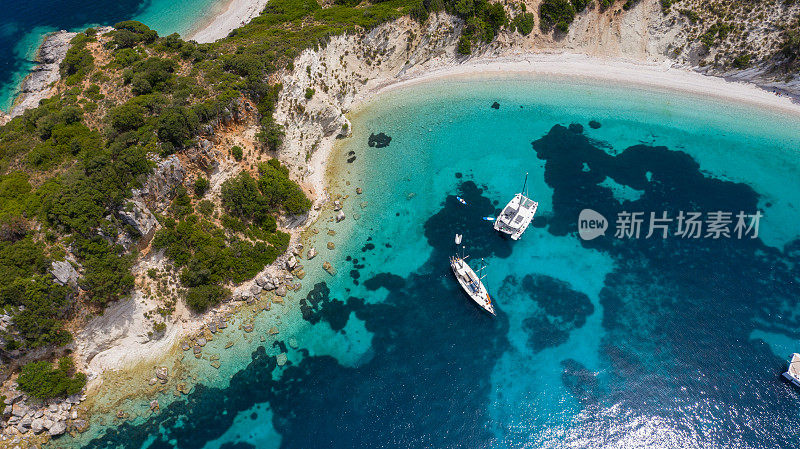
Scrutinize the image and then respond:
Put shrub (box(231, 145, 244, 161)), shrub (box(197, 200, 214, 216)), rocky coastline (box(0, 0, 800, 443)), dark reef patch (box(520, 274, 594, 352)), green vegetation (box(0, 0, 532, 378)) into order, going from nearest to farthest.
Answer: green vegetation (box(0, 0, 532, 378)) → rocky coastline (box(0, 0, 800, 443)) → dark reef patch (box(520, 274, 594, 352)) → shrub (box(197, 200, 214, 216)) → shrub (box(231, 145, 244, 161))

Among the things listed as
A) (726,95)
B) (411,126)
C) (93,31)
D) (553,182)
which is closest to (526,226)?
(553,182)

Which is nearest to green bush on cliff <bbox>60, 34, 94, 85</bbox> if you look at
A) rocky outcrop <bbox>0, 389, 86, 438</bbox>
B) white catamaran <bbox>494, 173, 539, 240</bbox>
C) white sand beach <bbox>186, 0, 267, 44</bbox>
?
white sand beach <bbox>186, 0, 267, 44</bbox>

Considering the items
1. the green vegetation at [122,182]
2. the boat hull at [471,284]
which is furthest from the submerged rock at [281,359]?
the boat hull at [471,284]

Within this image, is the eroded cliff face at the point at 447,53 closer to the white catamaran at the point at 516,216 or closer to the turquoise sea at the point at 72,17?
the white catamaran at the point at 516,216

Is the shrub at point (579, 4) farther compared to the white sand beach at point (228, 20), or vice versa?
the white sand beach at point (228, 20)

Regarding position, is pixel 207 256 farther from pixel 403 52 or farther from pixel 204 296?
pixel 403 52

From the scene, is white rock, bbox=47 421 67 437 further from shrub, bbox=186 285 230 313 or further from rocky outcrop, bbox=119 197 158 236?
rocky outcrop, bbox=119 197 158 236

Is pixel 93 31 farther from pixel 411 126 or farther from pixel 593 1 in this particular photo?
pixel 593 1
